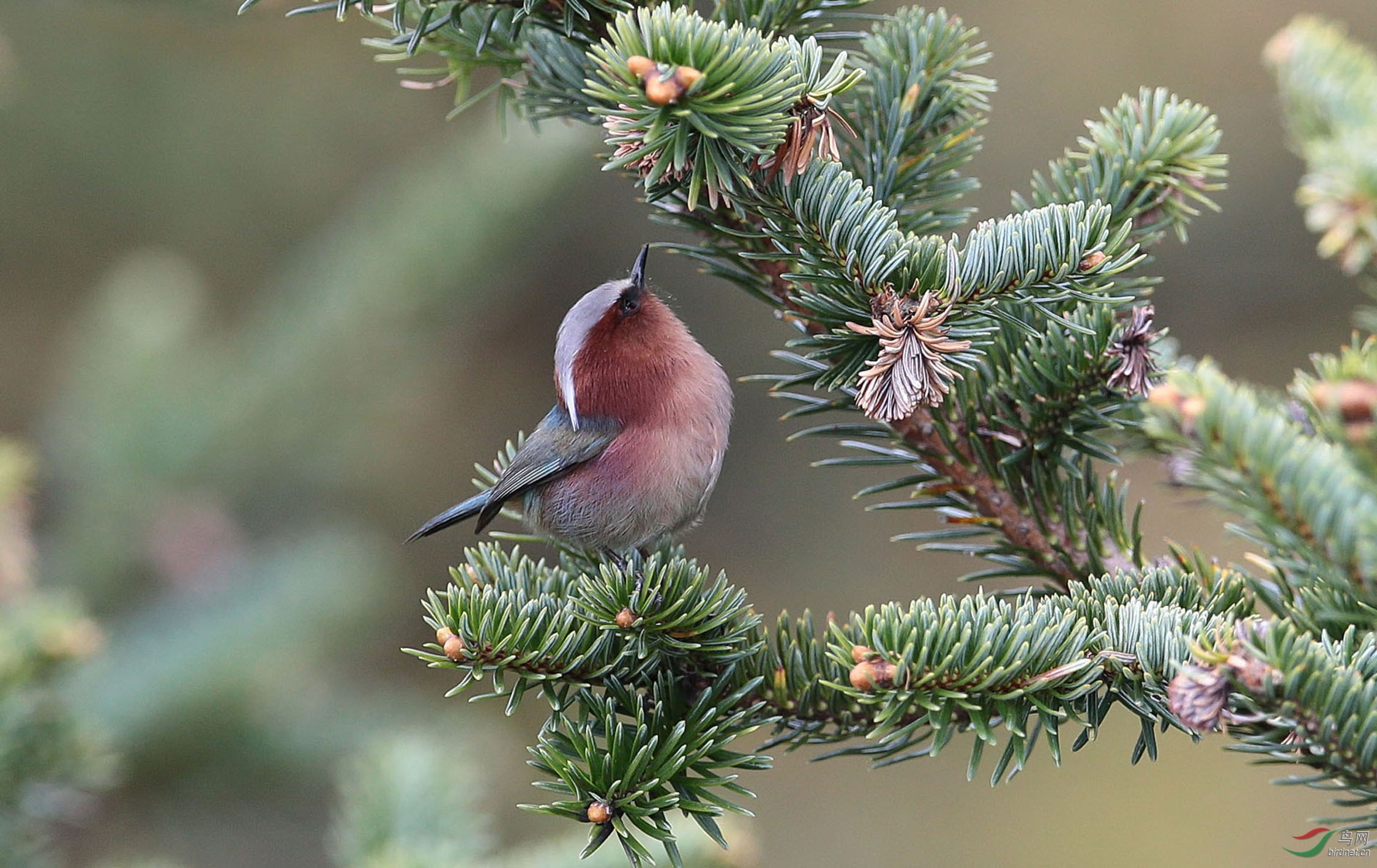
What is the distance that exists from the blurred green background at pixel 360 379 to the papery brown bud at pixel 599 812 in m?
0.58

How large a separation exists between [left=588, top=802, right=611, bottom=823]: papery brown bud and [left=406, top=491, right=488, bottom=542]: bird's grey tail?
1027 mm

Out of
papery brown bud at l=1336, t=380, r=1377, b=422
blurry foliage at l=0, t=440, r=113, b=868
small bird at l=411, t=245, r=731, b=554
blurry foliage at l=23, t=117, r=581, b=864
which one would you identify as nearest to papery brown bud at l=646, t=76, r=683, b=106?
papery brown bud at l=1336, t=380, r=1377, b=422

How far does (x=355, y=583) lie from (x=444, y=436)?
5276mm


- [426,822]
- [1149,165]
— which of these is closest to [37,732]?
[426,822]

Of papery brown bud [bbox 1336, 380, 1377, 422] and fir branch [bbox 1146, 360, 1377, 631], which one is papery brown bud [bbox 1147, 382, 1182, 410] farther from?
papery brown bud [bbox 1336, 380, 1377, 422]

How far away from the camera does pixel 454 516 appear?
94.0 inches

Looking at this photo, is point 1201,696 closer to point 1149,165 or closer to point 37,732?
point 1149,165

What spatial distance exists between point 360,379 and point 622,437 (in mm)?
1463

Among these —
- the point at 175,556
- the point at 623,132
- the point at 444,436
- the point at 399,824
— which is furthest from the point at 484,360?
the point at 623,132

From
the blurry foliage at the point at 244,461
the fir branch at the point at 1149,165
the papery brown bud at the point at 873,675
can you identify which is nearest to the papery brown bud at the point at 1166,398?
the papery brown bud at the point at 873,675

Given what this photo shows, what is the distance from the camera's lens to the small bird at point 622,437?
7.77 ft

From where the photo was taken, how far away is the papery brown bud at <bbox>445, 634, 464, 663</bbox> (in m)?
1.32

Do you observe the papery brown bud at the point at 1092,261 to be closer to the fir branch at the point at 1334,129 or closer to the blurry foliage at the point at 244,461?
the fir branch at the point at 1334,129

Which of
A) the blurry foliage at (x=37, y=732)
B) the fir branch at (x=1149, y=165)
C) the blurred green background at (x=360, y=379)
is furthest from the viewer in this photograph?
the blurred green background at (x=360, y=379)
